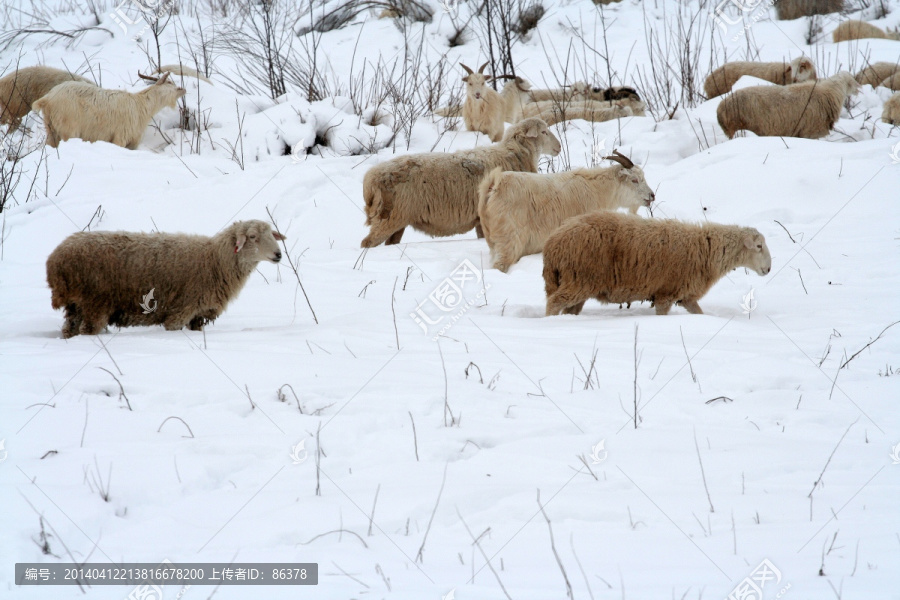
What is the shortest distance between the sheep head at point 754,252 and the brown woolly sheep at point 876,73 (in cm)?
786

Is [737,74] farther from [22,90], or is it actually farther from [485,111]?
[22,90]

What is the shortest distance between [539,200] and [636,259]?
196 centimetres

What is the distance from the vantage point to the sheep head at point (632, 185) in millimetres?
7848

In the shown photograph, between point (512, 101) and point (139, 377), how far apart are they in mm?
9496

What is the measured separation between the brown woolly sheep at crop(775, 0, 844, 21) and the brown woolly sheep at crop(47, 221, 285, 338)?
16.3 metres

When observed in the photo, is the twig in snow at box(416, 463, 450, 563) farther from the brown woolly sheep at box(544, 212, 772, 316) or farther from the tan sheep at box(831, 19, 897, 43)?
the tan sheep at box(831, 19, 897, 43)

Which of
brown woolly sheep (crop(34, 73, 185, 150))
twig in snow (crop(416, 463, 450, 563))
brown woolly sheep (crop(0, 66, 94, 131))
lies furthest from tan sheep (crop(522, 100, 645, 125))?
twig in snow (crop(416, 463, 450, 563))

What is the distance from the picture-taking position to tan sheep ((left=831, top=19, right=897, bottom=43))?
15.6 meters

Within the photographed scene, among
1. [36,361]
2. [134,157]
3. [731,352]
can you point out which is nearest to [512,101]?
[134,157]

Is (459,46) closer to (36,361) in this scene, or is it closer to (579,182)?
(579,182)

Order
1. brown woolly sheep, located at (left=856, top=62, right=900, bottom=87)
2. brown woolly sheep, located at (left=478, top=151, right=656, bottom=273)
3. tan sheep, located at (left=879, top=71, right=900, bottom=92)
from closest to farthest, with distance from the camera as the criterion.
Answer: brown woolly sheep, located at (left=478, top=151, right=656, bottom=273) → tan sheep, located at (left=879, top=71, right=900, bottom=92) → brown woolly sheep, located at (left=856, top=62, right=900, bottom=87)

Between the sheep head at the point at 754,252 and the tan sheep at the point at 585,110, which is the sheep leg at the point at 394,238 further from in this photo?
the tan sheep at the point at 585,110

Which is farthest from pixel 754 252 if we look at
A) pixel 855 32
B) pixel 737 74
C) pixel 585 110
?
pixel 855 32

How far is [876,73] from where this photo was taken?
12.7 meters
